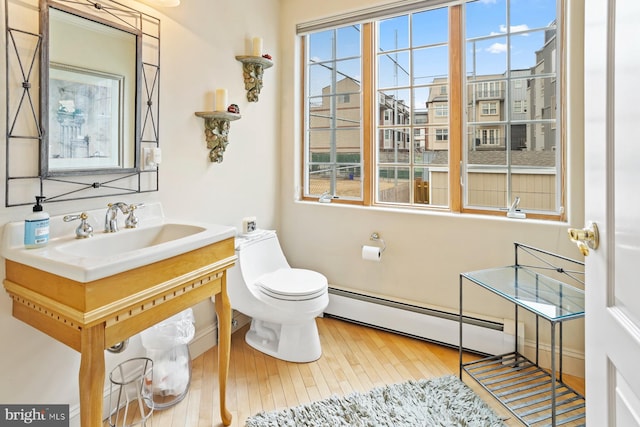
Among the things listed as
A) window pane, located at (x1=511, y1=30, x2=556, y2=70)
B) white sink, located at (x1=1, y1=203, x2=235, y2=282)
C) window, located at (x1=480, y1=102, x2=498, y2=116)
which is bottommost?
white sink, located at (x1=1, y1=203, x2=235, y2=282)

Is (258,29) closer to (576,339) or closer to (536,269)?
(536,269)

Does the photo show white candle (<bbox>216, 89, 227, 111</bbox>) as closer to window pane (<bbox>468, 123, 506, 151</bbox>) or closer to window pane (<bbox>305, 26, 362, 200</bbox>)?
window pane (<bbox>305, 26, 362, 200</bbox>)

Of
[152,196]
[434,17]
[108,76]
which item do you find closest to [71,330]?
[152,196]

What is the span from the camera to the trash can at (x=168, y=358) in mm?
1716

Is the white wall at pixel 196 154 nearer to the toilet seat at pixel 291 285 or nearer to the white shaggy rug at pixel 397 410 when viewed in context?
the toilet seat at pixel 291 285

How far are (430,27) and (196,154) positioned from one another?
174 centimetres

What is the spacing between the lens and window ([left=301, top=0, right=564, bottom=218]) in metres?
2.08

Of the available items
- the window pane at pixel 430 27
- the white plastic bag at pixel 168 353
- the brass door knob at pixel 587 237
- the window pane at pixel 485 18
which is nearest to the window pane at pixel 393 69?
the window pane at pixel 430 27

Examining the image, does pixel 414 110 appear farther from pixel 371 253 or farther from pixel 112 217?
pixel 112 217

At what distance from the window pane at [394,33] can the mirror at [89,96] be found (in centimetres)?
165

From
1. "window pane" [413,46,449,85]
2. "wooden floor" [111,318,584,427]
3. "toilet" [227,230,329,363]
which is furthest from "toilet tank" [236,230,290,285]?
"window pane" [413,46,449,85]

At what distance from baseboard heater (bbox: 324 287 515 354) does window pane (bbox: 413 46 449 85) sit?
152cm

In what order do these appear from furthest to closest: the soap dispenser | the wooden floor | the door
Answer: the wooden floor → the soap dispenser → the door

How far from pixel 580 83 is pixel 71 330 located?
2447 millimetres
